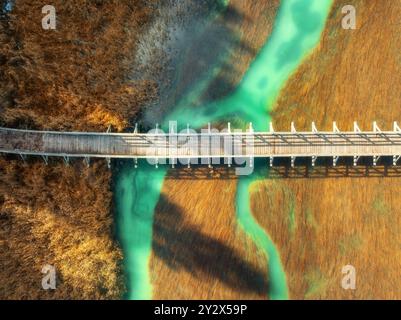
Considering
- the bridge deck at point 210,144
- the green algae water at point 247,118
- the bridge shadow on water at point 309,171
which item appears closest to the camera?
the bridge deck at point 210,144

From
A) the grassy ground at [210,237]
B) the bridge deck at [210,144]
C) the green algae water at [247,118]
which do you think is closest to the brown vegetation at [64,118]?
the bridge deck at [210,144]

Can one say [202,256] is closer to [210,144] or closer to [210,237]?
[210,237]

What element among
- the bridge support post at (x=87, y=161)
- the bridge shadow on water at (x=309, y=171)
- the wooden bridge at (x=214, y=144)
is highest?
the wooden bridge at (x=214, y=144)

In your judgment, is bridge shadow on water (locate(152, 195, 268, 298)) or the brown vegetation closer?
the brown vegetation

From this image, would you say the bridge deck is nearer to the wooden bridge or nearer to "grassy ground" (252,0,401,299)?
the wooden bridge

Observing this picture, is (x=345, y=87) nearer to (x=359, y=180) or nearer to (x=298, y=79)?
(x=298, y=79)

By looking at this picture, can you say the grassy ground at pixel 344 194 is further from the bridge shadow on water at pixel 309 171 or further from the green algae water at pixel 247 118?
the green algae water at pixel 247 118

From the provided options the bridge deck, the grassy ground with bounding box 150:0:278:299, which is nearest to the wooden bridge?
the bridge deck
